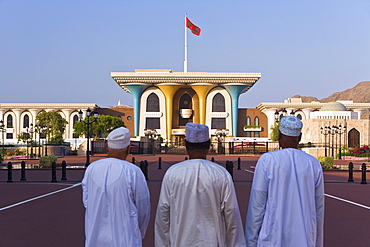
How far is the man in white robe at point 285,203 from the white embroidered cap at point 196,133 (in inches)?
25.6

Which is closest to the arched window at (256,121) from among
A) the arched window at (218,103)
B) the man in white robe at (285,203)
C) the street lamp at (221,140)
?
the arched window at (218,103)

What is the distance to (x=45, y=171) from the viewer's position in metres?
28.3

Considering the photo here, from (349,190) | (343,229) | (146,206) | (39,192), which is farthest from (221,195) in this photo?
(349,190)

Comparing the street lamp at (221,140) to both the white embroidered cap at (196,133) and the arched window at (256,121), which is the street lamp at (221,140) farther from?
the white embroidered cap at (196,133)

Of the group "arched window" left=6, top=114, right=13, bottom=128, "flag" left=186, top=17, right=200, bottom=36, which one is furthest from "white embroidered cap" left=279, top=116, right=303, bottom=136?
"arched window" left=6, top=114, right=13, bottom=128

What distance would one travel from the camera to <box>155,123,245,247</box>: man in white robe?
13.7 ft

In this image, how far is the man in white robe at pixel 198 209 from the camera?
4180 mm

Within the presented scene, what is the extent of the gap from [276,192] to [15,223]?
7668 mm

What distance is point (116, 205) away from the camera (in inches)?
182

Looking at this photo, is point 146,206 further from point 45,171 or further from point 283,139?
point 45,171

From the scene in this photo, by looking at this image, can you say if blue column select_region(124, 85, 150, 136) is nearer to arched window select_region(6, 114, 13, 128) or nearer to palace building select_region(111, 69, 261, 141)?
palace building select_region(111, 69, 261, 141)

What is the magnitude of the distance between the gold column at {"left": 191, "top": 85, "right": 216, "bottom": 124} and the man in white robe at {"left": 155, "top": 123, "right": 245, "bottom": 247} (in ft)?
287

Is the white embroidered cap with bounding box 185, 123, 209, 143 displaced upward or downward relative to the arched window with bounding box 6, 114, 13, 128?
downward

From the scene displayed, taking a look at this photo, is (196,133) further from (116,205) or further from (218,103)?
(218,103)
